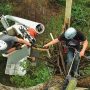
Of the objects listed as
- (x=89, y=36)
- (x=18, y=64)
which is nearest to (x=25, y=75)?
(x=18, y=64)

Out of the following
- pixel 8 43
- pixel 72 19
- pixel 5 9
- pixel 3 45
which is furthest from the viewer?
pixel 72 19

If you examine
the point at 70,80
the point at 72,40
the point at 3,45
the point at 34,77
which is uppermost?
the point at 72,40

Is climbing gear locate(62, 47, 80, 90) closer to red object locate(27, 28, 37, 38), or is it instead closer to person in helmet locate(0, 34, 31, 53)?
person in helmet locate(0, 34, 31, 53)

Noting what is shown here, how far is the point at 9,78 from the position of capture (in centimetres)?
1459

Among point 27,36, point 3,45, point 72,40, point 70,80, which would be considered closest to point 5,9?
point 27,36

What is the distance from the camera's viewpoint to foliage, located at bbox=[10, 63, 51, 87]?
13.8 m

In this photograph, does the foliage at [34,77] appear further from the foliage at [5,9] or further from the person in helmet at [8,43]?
the foliage at [5,9]

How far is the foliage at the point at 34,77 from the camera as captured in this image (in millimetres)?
13781

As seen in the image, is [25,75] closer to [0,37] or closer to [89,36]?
[0,37]

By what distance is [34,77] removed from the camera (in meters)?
14.1

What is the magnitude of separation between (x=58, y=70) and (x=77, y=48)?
30.6 inches

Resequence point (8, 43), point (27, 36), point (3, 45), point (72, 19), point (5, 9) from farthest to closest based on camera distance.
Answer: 1. point (72, 19)
2. point (5, 9)
3. point (27, 36)
4. point (8, 43)
5. point (3, 45)

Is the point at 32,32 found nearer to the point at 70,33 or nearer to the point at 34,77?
the point at 34,77

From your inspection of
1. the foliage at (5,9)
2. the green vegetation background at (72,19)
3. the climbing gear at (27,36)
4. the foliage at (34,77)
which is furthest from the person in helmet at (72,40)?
the foliage at (5,9)
